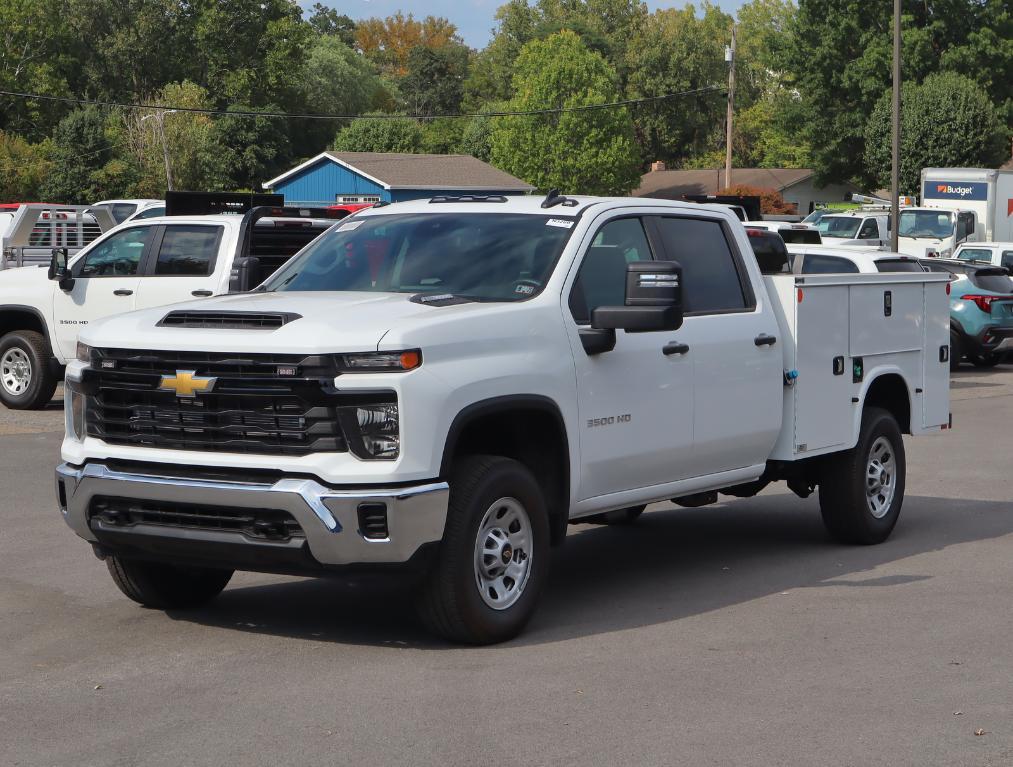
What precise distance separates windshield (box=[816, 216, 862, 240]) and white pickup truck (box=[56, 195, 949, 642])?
2988 cm

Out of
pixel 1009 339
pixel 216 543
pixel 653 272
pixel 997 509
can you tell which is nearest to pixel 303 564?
pixel 216 543

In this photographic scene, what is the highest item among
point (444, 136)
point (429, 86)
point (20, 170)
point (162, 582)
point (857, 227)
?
point (429, 86)

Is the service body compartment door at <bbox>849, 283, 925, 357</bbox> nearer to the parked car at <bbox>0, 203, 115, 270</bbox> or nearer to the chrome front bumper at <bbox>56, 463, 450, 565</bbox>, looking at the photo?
the chrome front bumper at <bbox>56, 463, 450, 565</bbox>

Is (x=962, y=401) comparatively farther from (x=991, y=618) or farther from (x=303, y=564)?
(x=303, y=564)

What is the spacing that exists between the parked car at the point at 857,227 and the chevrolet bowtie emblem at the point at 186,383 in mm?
31130

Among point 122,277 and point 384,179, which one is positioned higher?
point 384,179

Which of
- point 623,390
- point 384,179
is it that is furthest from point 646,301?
point 384,179

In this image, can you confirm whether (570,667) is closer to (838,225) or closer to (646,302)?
(646,302)

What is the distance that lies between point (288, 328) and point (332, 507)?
817 millimetres

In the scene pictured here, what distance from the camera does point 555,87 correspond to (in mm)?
89375

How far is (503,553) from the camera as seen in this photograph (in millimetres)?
6844

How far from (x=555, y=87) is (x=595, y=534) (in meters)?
81.2

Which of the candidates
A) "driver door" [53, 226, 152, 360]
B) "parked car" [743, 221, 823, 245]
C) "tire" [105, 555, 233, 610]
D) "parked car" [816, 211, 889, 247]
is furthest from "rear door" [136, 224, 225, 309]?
"parked car" [816, 211, 889, 247]

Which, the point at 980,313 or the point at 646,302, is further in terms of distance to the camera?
the point at 980,313
